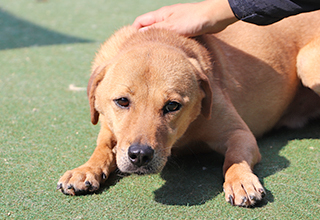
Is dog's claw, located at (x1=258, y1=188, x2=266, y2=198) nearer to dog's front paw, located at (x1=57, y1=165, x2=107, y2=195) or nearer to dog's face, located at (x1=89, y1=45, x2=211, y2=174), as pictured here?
dog's face, located at (x1=89, y1=45, x2=211, y2=174)

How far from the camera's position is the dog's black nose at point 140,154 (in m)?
2.54

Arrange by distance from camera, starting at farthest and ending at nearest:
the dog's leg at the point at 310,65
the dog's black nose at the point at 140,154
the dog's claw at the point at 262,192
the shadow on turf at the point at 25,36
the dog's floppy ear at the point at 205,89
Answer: the shadow on turf at the point at 25,36 → the dog's leg at the point at 310,65 → the dog's floppy ear at the point at 205,89 → the dog's claw at the point at 262,192 → the dog's black nose at the point at 140,154

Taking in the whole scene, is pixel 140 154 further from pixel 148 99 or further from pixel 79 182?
pixel 79 182

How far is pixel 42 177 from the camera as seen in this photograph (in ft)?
10.0

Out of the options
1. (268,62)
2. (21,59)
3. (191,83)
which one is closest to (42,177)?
(191,83)

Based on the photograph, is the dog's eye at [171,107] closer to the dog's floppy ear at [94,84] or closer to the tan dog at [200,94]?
the tan dog at [200,94]

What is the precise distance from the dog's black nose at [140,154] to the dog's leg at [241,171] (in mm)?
648

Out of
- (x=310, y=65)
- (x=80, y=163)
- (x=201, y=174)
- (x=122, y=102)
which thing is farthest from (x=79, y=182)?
(x=310, y=65)

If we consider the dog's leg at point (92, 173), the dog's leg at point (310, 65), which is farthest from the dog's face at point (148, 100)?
the dog's leg at point (310, 65)

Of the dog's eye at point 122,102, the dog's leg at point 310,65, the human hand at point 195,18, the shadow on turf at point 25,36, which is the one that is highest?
the human hand at point 195,18

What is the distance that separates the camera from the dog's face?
2.62 metres

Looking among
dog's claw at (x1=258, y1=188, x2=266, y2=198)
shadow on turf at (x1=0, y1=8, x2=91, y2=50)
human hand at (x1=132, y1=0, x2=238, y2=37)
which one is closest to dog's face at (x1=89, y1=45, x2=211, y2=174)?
human hand at (x1=132, y1=0, x2=238, y2=37)

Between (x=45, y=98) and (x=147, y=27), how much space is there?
1849 millimetres

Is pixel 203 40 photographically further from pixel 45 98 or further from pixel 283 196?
pixel 45 98
